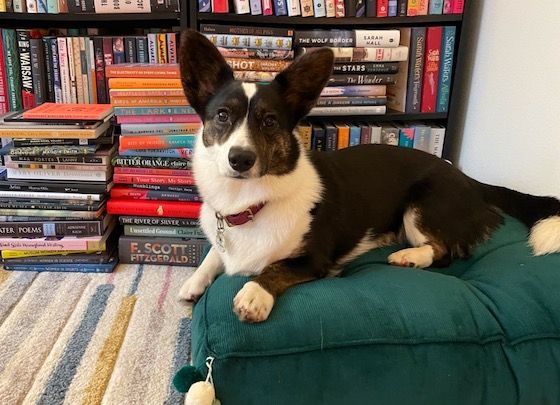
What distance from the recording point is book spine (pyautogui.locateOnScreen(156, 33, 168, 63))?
207 centimetres

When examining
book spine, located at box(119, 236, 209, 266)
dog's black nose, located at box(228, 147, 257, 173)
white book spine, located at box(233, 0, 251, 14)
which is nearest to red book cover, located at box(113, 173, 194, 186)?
book spine, located at box(119, 236, 209, 266)

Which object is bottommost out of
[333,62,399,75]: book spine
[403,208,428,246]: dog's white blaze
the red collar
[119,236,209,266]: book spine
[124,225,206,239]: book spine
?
[119,236,209,266]: book spine

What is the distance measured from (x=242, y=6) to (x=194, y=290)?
3.77 ft

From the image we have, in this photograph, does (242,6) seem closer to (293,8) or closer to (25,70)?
(293,8)

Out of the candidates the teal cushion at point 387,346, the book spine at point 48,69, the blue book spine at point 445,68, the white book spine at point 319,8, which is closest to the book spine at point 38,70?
the book spine at point 48,69

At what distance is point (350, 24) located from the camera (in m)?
2.13

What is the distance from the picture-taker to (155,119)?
6.46ft

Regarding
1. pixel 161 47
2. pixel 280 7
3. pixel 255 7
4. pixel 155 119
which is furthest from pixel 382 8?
pixel 155 119

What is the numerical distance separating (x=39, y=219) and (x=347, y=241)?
1.22 meters

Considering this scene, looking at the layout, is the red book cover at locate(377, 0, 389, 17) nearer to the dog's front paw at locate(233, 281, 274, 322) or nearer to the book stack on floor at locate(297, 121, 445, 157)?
the book stack on floor at locate(297, 121, 445, 157)

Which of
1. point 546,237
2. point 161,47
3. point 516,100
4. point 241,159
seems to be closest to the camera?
point 241,159

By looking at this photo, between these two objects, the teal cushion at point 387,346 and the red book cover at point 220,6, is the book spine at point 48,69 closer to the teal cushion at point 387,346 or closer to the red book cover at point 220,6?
the red book cover at point 220,6

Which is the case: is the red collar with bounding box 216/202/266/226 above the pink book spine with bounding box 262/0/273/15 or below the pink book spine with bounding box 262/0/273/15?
below

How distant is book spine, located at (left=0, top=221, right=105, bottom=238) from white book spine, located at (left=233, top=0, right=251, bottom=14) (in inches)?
39.0
